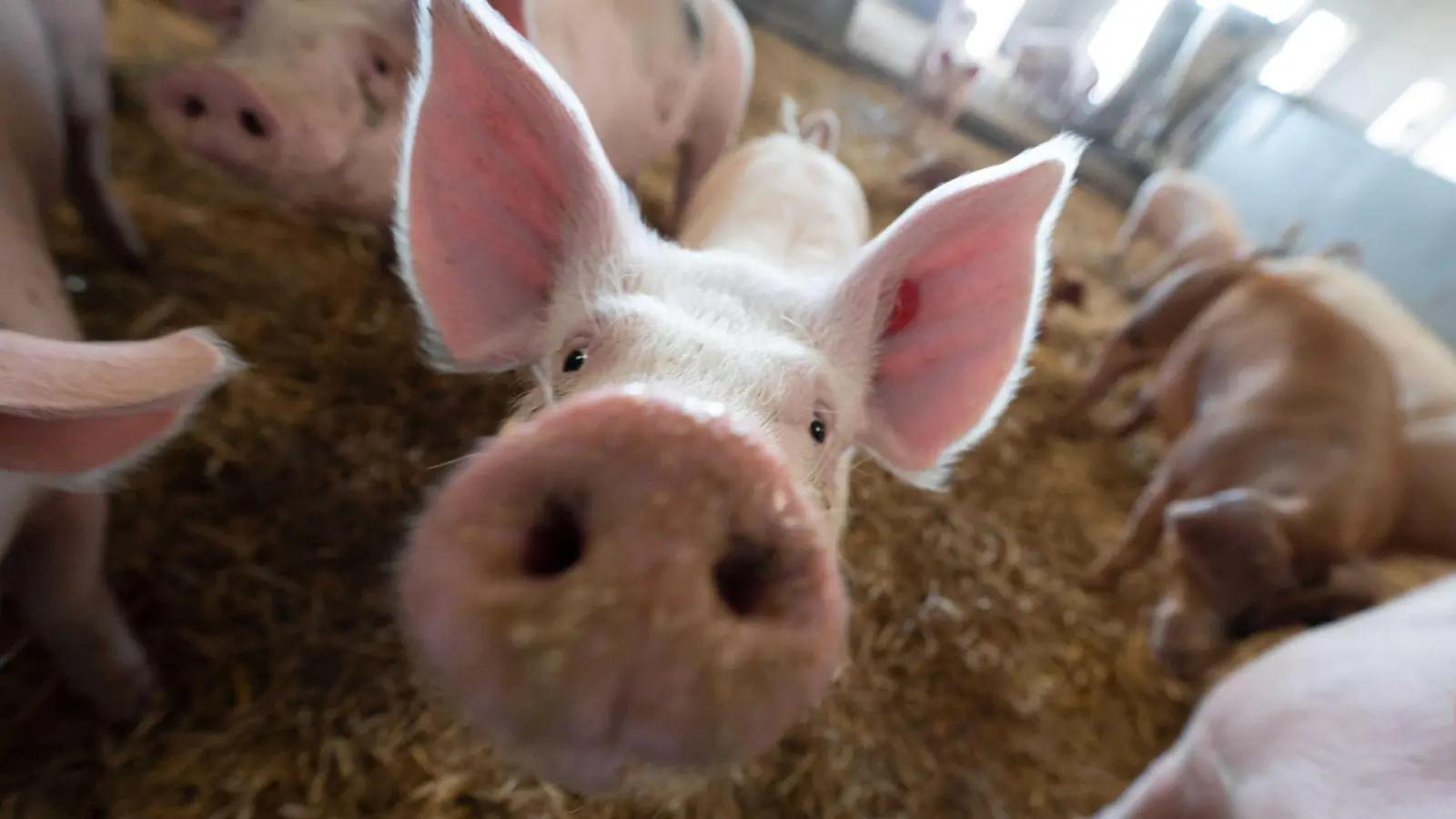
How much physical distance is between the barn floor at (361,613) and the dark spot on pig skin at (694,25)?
3.84 ft

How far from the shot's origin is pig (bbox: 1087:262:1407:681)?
68.7 inches

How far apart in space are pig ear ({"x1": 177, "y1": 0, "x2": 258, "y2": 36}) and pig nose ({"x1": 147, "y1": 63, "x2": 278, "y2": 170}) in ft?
0.90

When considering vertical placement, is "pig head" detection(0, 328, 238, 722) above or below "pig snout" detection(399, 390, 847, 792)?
below

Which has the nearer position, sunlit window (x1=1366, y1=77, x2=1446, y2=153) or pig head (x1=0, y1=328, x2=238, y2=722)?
pig head (x1=0, y1=328, x2=238, y2=722)

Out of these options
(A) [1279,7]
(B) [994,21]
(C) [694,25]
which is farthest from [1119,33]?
(C) [694,25]

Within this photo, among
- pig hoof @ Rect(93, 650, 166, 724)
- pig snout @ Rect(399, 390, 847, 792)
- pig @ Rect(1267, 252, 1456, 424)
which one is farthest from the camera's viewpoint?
pig @ Rect(1267, 252, 1456, 424)

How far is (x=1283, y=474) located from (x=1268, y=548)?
54 cm

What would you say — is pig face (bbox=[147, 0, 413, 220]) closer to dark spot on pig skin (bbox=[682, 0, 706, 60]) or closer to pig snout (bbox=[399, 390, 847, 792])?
dark spot on pig skin (bbox=[682, 0, 706, 60])

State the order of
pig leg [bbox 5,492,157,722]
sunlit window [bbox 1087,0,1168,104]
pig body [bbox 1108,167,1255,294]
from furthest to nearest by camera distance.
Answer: sunlit window [bbox 1087,0,1168,104] → pig body [bbox 1108,167,1255,294] → pig leg [bbox 5,492,157,722]

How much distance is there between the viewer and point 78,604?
117 centimetres

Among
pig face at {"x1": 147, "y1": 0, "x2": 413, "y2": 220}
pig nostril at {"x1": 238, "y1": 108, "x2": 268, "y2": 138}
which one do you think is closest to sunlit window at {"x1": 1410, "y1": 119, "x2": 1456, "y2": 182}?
pig face at {"x1": 147, "y1": 0, "x2": 413, "y2": 220}

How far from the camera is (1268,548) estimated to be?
1.68 metres

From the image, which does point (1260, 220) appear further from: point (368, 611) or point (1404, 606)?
point (368, 611)

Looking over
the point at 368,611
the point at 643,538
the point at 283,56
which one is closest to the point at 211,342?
the point at 643,538
